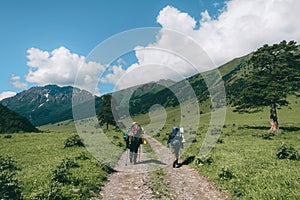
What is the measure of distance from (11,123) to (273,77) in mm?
54394

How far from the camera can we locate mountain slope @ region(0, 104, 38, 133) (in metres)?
60.1

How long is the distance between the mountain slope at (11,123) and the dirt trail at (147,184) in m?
47.9

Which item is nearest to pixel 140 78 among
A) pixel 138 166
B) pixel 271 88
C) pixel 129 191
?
pixel 138 166

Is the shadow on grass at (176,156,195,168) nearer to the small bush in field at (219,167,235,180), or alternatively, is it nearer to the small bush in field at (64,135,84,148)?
the small bush in field at (219,167,235,180)

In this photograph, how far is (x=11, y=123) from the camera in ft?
204

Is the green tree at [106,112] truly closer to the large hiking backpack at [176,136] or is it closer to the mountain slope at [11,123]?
the mountain slope at [11,123]

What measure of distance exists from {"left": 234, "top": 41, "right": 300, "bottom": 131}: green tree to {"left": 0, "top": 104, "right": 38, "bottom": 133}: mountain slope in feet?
159

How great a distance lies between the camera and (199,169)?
18.8 meters

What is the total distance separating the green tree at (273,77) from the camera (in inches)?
1592

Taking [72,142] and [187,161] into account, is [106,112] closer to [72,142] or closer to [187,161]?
[72,142]

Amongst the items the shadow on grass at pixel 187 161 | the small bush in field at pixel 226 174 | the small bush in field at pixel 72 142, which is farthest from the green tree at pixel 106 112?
the small bush in field at pixel 226 174

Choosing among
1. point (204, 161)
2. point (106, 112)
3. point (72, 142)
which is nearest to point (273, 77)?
point (204, 161)

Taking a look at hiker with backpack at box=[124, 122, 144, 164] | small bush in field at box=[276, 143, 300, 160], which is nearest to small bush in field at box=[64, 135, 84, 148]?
hiker with backpack at box=[124, 122, 144, 164]

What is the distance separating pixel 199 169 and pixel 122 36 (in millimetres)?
10252
